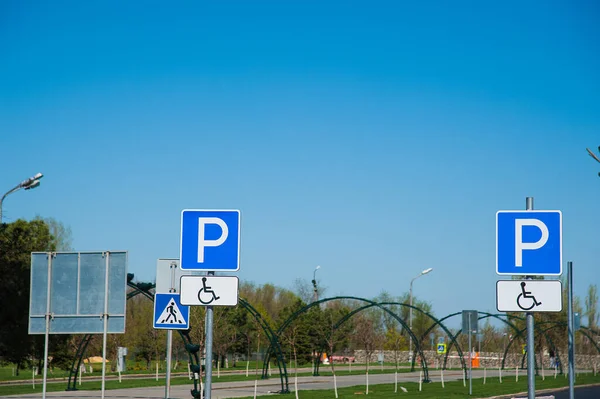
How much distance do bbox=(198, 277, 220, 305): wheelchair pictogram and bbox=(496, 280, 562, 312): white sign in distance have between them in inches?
110

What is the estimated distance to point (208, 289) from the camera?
28.6ft

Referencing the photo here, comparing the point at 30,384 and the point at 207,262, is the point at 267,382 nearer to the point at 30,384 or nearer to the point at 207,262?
the point at 30,384

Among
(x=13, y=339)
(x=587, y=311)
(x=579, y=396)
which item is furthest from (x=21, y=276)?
(x=587, y=311)

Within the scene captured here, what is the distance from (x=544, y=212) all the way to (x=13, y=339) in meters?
36.0

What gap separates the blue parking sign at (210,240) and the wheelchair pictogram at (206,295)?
209 mm

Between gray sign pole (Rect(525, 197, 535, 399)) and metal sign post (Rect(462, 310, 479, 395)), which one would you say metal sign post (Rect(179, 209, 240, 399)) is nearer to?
gray sign pole (Rect(525, 197, 535, 399))

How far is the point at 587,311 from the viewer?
92062 mm

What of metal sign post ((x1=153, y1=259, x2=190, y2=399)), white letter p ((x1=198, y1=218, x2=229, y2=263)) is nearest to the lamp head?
metal sign post ((x1=153, y1=259, x2=190, y2=399))

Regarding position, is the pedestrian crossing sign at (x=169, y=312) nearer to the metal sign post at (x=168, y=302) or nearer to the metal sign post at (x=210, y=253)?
the metal sign post at (x=168, y=302)

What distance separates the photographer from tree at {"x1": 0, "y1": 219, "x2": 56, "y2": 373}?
4009cm

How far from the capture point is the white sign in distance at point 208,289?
864cm

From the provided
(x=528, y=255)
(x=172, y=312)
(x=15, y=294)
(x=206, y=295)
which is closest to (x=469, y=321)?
(x=15, y=294)

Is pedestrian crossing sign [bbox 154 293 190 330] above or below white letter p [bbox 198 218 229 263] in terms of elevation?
below

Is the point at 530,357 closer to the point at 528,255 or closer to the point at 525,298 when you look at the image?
the point at 525,298
